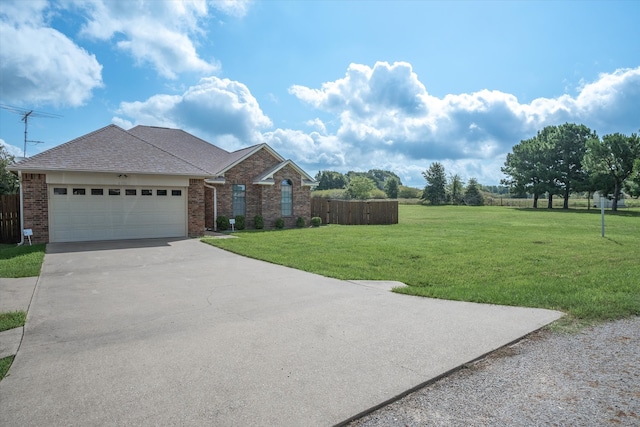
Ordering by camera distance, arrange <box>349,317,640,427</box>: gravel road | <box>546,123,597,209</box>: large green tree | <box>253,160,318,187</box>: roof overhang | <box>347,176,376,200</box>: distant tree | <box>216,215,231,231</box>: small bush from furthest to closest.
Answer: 1. <box>347,176,376,200</box>: distant tree
2. <box>546,123,597,209</box>: large green tree
3. <box>253,160,318,187</box>: roof overhang
4. <box>216,215,231,231</box>: small bush
5. <box>349,317,640,427</box>: gravel road

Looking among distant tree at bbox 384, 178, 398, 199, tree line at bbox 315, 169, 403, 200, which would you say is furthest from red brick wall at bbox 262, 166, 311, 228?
distant tree at bbox 384, 178, 398, 199

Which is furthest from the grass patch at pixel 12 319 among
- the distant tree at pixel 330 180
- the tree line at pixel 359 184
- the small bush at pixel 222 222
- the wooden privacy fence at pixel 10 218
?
the distant tree at pixel 330 180

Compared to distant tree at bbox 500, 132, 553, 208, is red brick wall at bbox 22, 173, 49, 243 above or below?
below

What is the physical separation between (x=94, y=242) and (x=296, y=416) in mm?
13767

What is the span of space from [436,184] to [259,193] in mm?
43049

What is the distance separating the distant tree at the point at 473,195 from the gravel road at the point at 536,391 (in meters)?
58.4

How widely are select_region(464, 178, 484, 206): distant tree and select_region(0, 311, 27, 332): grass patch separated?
198 ft

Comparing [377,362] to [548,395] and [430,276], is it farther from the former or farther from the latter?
[430,276]

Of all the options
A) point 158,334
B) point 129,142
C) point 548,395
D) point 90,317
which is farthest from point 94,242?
point 548,395

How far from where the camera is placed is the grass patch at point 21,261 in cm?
856

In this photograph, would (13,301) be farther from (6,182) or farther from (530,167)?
(530,167)

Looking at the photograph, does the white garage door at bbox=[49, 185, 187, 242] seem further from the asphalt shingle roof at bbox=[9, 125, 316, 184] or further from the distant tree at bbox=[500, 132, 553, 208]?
the distant tree at bbox=[500, 132, 553, 208]

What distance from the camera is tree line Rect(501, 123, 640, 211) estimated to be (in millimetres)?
40594

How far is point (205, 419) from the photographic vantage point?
2914mm
